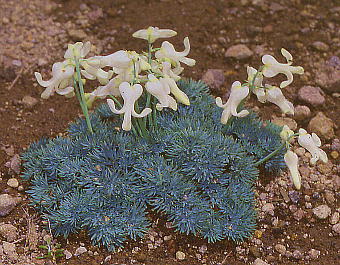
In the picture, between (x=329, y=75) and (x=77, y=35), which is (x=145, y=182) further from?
(x=77, y=35)

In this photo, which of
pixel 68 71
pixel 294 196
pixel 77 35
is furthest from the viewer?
pixel 77 35

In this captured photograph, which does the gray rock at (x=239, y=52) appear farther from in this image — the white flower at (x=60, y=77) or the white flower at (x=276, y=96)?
the white flower at (x=60, y=77)

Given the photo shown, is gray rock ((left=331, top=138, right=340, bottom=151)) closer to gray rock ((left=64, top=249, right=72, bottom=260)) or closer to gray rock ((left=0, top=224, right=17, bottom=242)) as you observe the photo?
gray rock ((left=64, top=249, right=72, bottom=260))

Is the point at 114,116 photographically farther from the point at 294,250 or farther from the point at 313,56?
the point at 313,56

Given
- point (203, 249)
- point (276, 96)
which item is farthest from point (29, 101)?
point (276, 96)

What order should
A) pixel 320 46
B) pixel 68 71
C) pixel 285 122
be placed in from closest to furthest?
1. pixel 68 71
2. pixel 285 122
3. pixel 320 46

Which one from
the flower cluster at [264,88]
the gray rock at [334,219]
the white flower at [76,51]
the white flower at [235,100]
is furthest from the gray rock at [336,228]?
the white flower at [76,51]

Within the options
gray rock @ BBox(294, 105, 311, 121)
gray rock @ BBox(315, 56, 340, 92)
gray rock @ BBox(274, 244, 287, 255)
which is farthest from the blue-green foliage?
gray rock @ BBox(315, 56, 340, 92)
